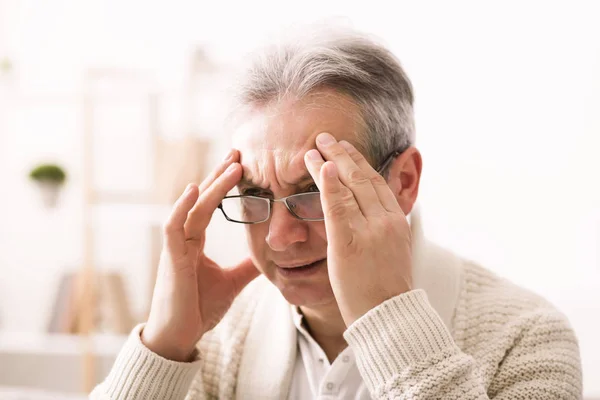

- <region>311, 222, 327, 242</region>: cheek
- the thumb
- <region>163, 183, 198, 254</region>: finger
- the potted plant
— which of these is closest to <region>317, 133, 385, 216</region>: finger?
<region>311, 222, 327, 242</region>: cheek

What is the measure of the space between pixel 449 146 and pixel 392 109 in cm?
157

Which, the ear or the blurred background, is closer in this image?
the ear

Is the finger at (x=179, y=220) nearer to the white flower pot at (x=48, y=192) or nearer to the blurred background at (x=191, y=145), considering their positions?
the blurred background at (x=191, y=145)

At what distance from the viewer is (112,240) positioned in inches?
145

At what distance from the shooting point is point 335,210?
3.88ft

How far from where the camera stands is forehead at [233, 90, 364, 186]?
4.12ft

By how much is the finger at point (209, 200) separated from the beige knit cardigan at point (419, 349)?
0.26m

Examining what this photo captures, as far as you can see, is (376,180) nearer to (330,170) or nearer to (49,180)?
(330,170)

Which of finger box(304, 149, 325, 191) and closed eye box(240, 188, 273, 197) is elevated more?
finger box(304, 149, 325, 191)

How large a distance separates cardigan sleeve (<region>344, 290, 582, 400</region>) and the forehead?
12.1 inches

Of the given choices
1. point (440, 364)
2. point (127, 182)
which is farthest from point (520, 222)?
point (127, 182)

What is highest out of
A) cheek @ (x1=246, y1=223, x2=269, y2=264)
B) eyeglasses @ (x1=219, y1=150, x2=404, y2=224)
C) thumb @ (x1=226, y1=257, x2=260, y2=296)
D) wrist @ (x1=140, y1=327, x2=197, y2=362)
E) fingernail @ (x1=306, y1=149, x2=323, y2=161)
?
fingernail @ (x1=306, y1=149, x2=323, y2=161)

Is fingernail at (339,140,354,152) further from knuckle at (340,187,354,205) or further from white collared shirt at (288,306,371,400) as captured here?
white collared shirt at (288,306,371,400)

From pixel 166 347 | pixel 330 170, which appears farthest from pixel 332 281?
pixel 166 347
